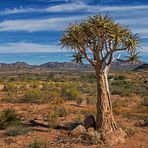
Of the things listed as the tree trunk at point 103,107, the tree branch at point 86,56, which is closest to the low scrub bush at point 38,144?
the tree trunk at point 103,107

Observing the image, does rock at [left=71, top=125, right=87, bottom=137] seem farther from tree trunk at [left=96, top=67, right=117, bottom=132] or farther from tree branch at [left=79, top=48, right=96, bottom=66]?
tree branch at [left=79, top=48, right=96, bottom=66]

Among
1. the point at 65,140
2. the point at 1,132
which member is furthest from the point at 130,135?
the point at 1,132

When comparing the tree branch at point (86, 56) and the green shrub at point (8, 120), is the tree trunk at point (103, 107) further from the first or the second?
the green shrub at point (8, 120)

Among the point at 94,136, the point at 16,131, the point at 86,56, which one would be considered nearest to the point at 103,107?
the point at 94,136

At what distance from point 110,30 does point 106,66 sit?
148cm

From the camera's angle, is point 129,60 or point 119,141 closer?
point 119,141

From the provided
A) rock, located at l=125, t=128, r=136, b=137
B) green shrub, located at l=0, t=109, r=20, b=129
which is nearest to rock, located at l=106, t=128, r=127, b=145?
rock, located at l=125, t=128, r=136, b=137

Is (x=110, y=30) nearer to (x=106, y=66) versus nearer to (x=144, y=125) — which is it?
(x=106, y=66)

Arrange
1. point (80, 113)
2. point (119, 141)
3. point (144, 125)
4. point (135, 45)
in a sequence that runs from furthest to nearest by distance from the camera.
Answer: point (80, 113) < point (144, 125) < point (135, 45) < point (119, 141)

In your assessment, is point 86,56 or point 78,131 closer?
point 78,131

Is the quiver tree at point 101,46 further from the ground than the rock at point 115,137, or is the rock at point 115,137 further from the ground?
the quiver tree at point 101,46

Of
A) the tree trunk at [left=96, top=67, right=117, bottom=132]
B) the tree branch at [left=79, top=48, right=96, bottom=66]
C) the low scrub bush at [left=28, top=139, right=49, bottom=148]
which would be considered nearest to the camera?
the low scrub bush at [left=28, top=139, right=49, bottom=148]

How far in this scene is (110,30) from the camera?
1331 cm

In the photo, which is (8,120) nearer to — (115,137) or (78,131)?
(78,131)
